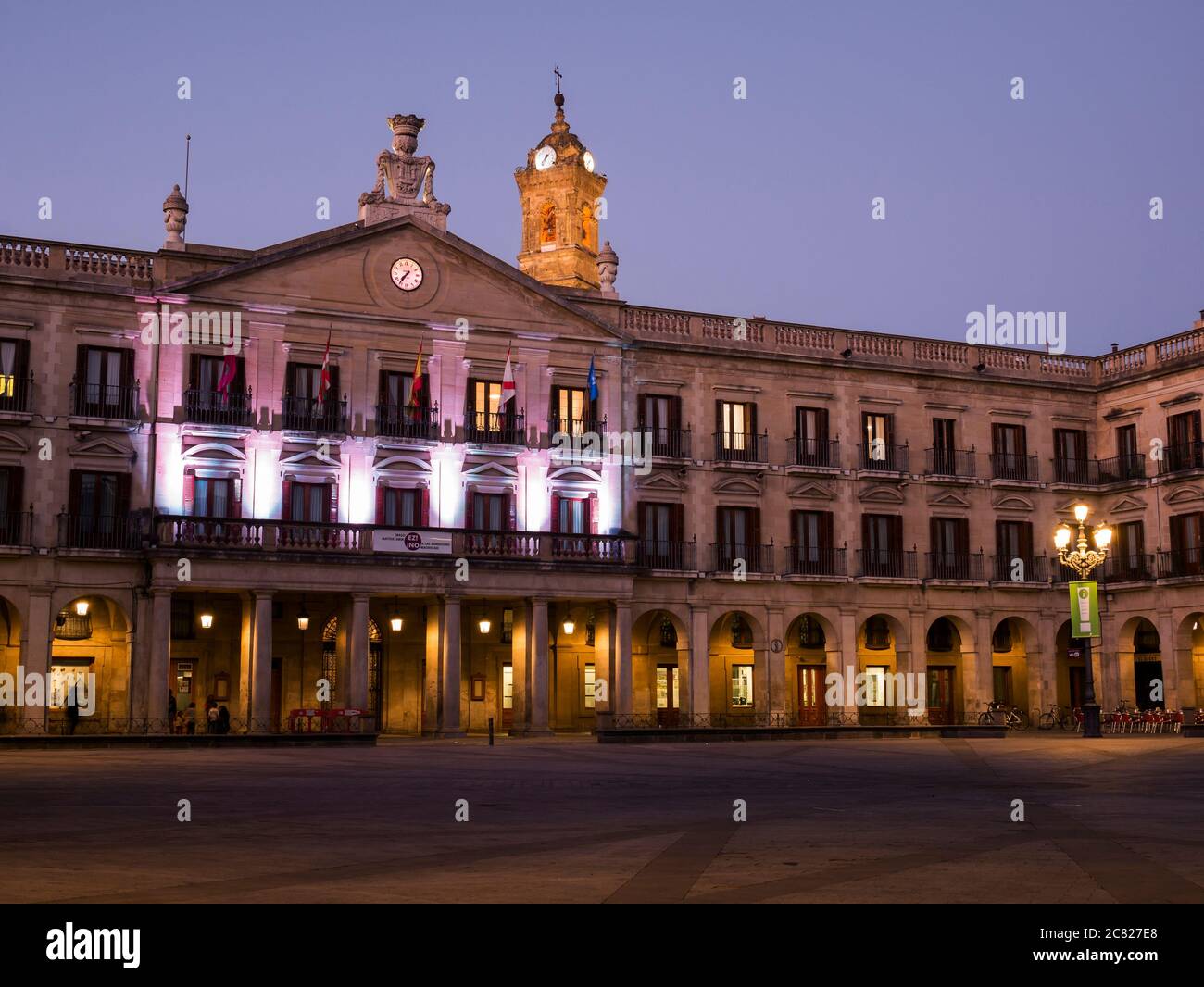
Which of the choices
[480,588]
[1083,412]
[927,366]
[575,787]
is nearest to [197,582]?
[480,588]

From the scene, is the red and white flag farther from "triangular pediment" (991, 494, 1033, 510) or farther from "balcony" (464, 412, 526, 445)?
"triangular pediment" (991, 494, 1033, 510)

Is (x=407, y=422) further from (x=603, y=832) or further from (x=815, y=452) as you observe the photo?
(x=603, y=832)

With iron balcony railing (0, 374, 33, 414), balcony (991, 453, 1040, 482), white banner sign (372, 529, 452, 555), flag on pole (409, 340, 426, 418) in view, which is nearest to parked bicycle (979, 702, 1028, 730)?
balcony (991, 453, 1040, 482)

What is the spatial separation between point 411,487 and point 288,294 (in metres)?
7.43

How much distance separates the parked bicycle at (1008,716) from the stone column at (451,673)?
2046cm

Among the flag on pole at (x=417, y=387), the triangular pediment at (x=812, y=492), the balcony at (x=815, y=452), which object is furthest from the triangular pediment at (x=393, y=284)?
the triangular pediment at (x=812, y=492)

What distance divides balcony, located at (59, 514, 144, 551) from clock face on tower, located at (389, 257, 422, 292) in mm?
11563

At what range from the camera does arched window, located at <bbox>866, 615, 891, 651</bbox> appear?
188ft

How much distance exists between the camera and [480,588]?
4719cm

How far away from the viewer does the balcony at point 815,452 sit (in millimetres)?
54375

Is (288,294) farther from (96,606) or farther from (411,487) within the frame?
(96,606)

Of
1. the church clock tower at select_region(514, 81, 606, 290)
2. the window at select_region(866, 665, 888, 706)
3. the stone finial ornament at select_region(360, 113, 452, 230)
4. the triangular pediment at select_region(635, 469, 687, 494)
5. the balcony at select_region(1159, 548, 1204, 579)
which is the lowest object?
the window at select_region(866, 665, 888, 706)

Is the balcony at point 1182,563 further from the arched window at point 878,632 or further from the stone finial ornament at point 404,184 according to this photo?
the stone finial ornament at point 404,184

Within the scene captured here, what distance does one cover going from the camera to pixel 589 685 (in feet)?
175
